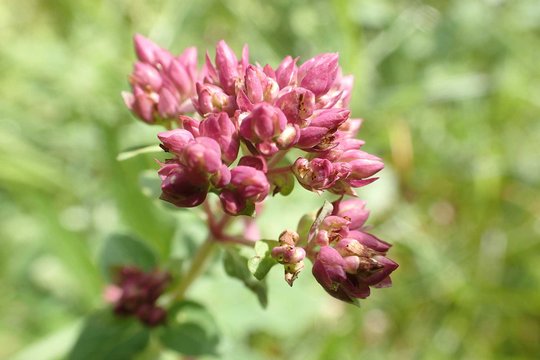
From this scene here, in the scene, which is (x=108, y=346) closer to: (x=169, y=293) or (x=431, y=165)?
(x=169, y=293)

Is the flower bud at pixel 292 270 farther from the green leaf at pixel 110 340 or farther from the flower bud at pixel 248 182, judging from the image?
the green leaf at pixel 110 340

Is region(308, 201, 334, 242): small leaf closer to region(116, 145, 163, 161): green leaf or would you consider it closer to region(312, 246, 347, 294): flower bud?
region(312, 246, 347, 294): flower bud

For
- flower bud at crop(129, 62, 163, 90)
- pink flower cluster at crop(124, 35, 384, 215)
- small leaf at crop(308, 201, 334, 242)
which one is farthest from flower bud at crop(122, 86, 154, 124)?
small leaf at crop(308, 201, 334, 242)

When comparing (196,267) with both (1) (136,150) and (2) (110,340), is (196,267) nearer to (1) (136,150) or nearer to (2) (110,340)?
(2) (110,340)

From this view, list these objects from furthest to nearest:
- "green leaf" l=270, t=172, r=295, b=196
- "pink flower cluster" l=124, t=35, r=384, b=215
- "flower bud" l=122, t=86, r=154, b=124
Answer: "flower bud" l=122, t=86, r=154, b=124
"green leaf" l=270, t=172, r=295, b=196
"pink flower cluster" l=124, t=35, r=384, b=215

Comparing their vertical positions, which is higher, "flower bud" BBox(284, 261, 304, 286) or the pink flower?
the pink flower

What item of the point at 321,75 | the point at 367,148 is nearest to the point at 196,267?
the point at 321,75
